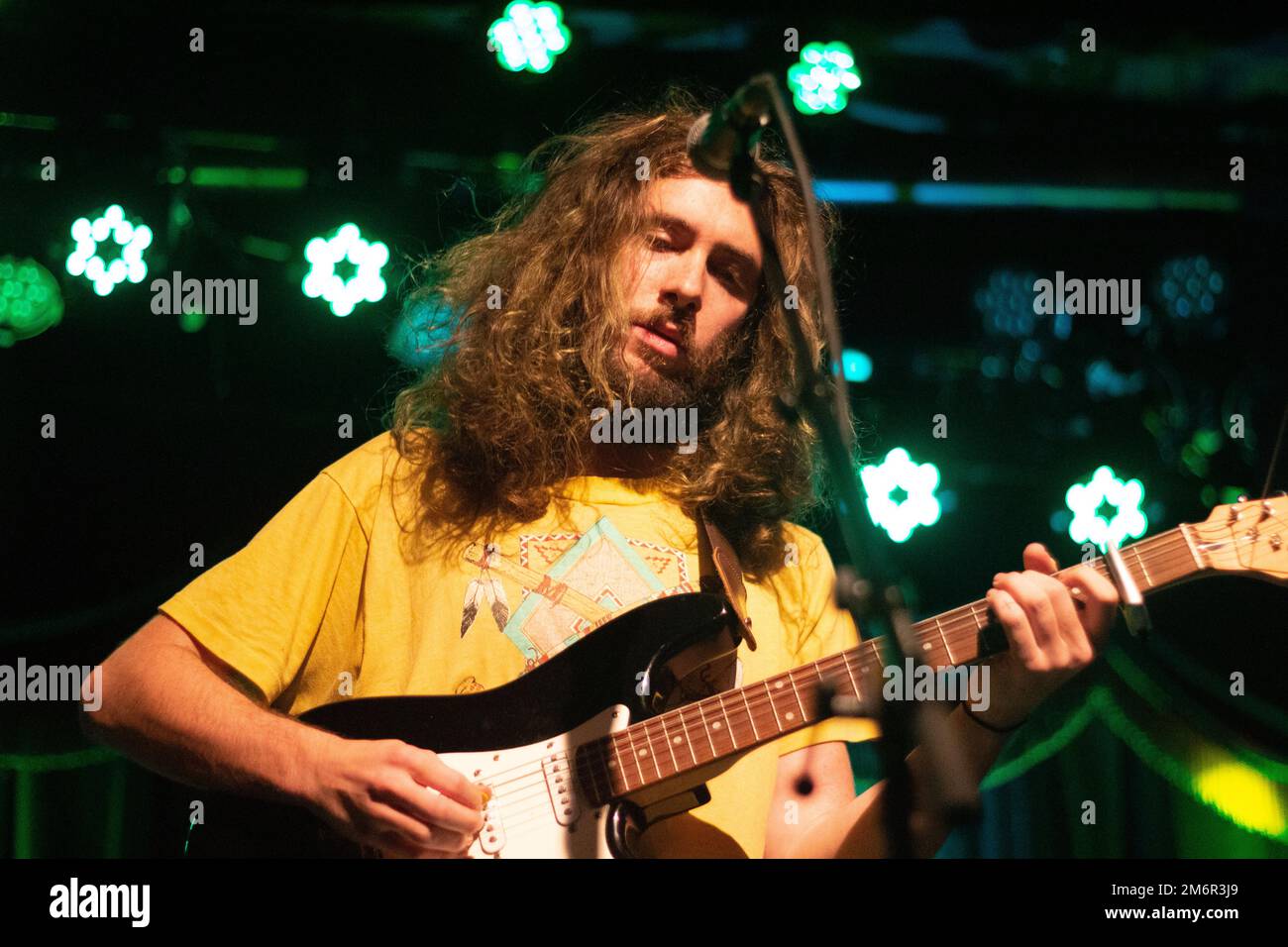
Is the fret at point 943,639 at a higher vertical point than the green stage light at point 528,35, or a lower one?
lower

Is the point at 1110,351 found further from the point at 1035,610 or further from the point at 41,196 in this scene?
the point at 41,196

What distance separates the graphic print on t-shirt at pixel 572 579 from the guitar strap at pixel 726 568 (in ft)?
0.22

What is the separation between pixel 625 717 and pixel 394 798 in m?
0.43

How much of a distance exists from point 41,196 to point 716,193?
7.57ft

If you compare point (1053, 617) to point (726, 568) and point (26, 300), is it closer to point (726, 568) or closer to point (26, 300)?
point (726, 568)

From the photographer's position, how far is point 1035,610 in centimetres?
200

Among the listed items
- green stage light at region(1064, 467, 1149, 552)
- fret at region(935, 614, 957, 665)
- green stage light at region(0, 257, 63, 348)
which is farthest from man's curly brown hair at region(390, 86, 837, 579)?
green stage light at region(1064, 467, 1149, 552)

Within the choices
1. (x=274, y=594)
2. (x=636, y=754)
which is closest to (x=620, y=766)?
(x=636, y=754)

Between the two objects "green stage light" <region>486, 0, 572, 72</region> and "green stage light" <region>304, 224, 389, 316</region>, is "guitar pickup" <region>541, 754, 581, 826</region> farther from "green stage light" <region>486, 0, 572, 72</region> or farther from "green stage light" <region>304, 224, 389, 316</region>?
"green stage light" <region>486, 0, 572, 72</region>

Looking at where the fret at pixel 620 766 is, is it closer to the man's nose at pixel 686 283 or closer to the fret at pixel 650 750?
the fret at pixel 650 750

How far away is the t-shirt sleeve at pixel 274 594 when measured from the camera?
209 cm

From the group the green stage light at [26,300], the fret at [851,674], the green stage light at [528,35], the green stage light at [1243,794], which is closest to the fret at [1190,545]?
the fret at [851,674]

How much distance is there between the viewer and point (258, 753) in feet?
6.40
